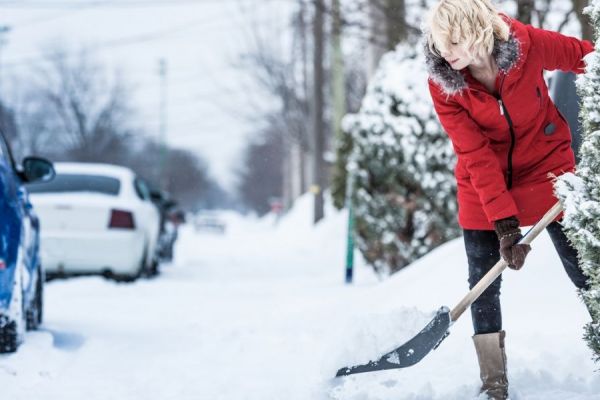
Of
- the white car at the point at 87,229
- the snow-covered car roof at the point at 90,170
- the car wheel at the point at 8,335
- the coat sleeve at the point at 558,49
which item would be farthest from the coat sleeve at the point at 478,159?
the snow-covered car roof at the point at 90,170

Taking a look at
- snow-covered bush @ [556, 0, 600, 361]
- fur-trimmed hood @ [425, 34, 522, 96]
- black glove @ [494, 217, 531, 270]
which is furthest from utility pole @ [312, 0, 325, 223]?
snow-covered bush @ [556, 0, 600, 361]

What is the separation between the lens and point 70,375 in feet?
14.1

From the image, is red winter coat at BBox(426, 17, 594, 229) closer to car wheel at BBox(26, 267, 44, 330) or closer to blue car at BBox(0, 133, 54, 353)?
blue car at BBox(0, 133, 54, 353)

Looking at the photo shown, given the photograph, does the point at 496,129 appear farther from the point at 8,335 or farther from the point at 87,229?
the point at 87,229

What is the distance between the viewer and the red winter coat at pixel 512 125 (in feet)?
10.2

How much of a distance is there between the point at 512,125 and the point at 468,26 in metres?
0.45

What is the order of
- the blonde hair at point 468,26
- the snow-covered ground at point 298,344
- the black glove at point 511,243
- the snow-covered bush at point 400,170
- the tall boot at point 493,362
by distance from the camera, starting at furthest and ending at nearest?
1. the snow-covered bush at point 400,170
2. the snow-covered ground at point 298,344
3. the tall boot at point 493,362
4. the black glove at point 511,243
5. the blonde hair at point 468,26

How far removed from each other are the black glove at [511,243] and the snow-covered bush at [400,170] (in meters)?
4.21

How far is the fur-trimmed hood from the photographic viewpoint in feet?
9.90

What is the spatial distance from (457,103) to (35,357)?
2630 millimetres

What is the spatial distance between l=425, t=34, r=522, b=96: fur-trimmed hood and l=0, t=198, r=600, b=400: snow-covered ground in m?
0.98

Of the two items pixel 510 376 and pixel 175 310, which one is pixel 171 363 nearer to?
pixel 510 376

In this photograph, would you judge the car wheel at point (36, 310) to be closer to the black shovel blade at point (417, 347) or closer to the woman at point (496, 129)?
the black shovel blade at point (417, 347)

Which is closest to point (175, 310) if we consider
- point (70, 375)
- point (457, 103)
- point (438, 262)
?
point (438, 262)
